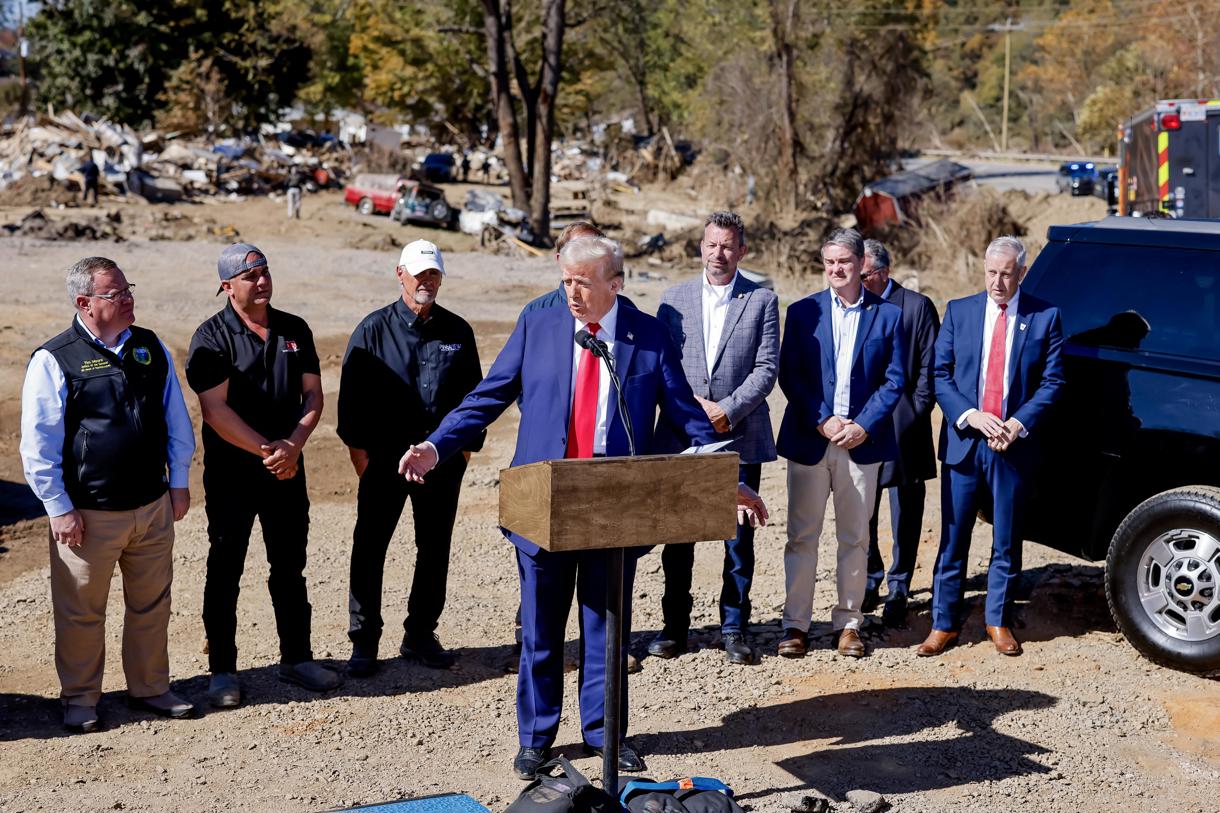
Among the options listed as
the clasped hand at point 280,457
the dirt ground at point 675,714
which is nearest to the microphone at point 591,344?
the dirt ground at point 675,714

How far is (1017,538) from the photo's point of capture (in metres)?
7.01

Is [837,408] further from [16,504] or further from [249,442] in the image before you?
[16,504]

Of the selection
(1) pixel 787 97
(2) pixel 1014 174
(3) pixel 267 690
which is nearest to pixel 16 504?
(3) pixel 267 690

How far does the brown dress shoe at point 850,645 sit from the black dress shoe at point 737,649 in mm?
480

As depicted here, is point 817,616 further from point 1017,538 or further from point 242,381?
point 242,381

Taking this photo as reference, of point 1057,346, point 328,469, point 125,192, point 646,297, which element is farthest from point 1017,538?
point 125,192

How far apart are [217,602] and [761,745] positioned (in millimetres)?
2652

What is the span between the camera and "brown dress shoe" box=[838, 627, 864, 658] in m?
7.00

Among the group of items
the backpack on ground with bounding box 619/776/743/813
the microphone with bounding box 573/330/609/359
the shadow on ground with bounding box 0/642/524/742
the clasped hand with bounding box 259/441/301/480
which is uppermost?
the microphone with bounding box 573/330/609/359

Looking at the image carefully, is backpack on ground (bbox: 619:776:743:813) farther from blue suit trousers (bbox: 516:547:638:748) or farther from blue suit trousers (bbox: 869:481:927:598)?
blue suit trousers (bbox: 869:481:927:598)

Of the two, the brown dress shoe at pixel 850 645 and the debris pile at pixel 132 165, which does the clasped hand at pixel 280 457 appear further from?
the debris pile at pixel 132 165

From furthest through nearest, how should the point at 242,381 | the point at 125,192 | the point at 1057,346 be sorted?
the point at 125,192 → the point at 1057,346 → the point at 242,381

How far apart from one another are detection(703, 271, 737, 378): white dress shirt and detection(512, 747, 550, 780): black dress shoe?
85.9 inches

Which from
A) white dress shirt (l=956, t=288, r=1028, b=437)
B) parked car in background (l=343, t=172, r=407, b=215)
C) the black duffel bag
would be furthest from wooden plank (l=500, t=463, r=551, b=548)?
parked car in background (l=343, t=172, r=407, b=215)
